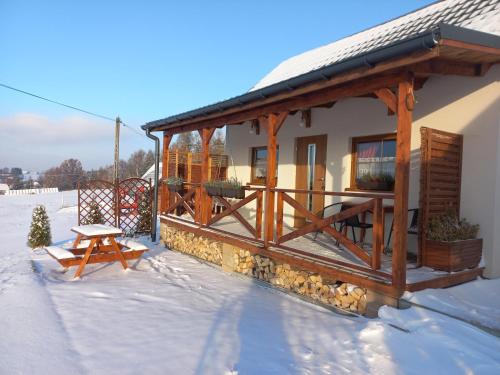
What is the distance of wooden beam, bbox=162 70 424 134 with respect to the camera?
4.04 meters

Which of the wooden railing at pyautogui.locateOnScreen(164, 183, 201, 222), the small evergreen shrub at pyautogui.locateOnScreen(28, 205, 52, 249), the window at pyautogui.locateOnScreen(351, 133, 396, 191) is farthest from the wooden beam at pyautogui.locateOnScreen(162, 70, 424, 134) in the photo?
the small evergreen shrub at pyautogui.locateOnScreen(28, 205, 52, 249)

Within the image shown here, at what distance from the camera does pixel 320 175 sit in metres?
7.46

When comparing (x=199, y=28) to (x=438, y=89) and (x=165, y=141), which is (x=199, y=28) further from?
(x=438, y=89)

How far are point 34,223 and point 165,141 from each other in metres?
3.46

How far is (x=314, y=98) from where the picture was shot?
16.7ft

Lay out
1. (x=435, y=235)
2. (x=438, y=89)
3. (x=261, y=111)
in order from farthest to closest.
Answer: (x=261, y=111) → (x=438, y=89) → (x=435, y=235)

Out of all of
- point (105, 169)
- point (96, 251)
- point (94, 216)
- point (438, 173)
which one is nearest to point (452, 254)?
point (438, 173)

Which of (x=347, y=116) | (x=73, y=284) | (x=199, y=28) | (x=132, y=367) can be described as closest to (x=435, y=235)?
(x=347, y=116)

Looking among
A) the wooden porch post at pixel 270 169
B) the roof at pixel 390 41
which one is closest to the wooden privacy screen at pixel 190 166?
the roof at pixel 390 41

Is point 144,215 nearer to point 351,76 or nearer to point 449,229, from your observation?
point 351,76

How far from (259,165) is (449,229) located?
215 inches

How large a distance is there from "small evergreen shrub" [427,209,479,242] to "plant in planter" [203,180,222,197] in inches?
142

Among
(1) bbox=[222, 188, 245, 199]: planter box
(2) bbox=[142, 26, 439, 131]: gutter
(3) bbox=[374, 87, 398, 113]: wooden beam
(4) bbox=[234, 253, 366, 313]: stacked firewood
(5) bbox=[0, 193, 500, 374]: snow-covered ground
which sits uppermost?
(2) bbox=[142, 26, 439, 131]: gutter

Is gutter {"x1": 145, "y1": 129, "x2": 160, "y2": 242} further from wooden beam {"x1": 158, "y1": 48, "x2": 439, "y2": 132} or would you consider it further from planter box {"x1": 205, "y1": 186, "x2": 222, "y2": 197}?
wooden beam {"x1": 158, "y1": 48, "x2": 439, "y2": 132}
